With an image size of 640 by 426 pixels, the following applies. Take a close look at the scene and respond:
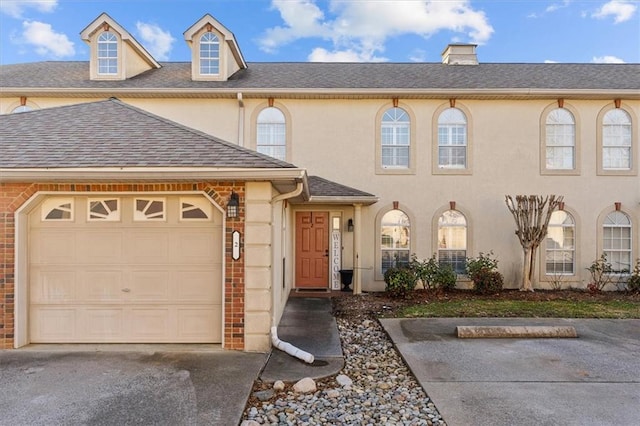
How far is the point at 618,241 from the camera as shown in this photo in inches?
442

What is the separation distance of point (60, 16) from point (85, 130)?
8165mm

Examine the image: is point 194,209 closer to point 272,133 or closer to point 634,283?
point 272,133

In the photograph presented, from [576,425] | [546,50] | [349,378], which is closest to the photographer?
[576,425]

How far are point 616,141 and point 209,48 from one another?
12.5m

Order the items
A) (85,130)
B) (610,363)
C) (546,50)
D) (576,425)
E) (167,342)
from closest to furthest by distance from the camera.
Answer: (576,425) → (610,363) → (167,342) → (85,130) → (546,50)

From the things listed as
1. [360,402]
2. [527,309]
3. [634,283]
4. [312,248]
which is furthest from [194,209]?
[634,283]

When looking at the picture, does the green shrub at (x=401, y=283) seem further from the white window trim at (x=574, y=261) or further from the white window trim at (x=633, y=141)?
the white window trim at (x=633, y=141)

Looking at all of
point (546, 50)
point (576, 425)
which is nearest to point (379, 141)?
point (576, 425)

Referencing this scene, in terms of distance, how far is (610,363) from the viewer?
5398 mm

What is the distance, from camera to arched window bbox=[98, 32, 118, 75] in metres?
12.0

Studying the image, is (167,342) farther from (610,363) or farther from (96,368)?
(610,363)

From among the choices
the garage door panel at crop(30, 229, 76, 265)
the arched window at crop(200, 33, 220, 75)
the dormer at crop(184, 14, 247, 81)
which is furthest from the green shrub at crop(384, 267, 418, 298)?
the arched window at crop(200, 33, 220, 75)

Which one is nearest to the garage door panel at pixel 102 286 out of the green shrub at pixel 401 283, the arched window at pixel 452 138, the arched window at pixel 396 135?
the green shrub at pixel 401 283

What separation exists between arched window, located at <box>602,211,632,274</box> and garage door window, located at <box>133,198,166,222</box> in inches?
469
